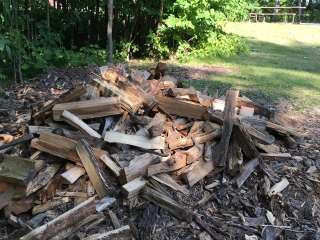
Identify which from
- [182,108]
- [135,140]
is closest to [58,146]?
[135,140]

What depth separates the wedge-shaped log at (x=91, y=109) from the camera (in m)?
4.72

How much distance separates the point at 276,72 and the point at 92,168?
295 inches

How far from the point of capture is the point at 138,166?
4121 millimetres

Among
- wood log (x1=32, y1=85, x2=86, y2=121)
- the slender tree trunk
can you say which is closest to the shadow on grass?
the slender tree trunk

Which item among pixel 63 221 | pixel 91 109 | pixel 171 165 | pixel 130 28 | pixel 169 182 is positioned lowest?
pixel 63 221

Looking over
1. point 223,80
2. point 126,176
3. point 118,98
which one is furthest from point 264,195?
point 223,80

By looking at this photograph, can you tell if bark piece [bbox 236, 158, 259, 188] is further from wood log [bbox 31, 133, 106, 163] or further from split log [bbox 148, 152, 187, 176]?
wood log [bbox 31, 133, 106, 163]

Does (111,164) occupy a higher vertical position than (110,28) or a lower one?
lower

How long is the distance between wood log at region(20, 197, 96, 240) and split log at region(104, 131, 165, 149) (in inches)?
29.4

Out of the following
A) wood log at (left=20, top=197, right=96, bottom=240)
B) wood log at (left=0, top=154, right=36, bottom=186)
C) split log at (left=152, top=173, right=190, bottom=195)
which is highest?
wood log at (left=0, top=154, right=36, bottom=186)

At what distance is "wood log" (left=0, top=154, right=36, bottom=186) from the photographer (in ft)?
12.5

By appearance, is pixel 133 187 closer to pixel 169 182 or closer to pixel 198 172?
pixel 169 182

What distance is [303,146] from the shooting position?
545 cm

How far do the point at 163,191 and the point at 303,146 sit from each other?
223 centimetres
